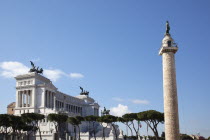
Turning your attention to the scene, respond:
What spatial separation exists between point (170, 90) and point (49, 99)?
85.8 metres

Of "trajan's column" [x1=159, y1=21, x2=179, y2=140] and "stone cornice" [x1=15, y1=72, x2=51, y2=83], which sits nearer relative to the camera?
"trajan's column" [x1=159, y1=21, x2=179, y2=140]

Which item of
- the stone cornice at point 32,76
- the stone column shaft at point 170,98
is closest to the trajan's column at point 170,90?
the stone column shaft at point 170,98

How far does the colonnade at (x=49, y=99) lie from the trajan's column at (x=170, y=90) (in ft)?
268

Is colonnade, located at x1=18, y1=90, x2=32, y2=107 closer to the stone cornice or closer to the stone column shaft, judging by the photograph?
the stone cornice

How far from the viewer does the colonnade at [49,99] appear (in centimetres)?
12150

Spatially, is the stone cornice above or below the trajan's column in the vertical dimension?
above

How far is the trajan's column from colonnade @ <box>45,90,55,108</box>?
81.5 m

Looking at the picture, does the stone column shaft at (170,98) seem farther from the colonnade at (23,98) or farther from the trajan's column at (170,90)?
the colonnade at (23,98)

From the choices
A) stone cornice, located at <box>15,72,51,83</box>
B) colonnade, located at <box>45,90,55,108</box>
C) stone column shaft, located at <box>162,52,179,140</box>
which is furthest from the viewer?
colonnade, located at <box>45,90,55,108</box>

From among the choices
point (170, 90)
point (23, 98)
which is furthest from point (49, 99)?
point (170, 90)

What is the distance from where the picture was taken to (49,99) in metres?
124

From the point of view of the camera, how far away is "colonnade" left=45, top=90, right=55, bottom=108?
12150cm

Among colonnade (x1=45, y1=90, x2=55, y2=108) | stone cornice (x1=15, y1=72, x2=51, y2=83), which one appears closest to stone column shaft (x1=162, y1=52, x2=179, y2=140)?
colonnade (x1=45, y1=90, x2=55, y2=108)

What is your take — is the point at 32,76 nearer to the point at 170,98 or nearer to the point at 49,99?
the point at 49,99
